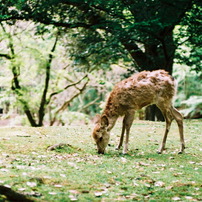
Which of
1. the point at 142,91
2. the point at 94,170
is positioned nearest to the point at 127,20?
the point at 142,91

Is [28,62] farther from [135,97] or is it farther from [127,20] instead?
[135,97]

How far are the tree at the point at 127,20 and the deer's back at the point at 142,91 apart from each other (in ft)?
8.31

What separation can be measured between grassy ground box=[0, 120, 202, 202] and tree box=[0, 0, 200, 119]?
3.93 m

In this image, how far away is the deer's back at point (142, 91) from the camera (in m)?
8.38

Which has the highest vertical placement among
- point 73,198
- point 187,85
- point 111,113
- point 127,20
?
point 127,20

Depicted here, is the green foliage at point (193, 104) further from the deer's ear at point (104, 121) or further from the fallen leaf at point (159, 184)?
the fallen leaf at point (159, 184)

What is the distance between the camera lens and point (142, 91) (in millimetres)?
8414

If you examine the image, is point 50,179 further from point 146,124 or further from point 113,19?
point 113,19

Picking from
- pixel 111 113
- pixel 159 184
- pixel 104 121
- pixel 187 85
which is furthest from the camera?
pixel 187 85

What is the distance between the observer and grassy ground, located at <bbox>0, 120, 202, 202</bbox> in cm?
479

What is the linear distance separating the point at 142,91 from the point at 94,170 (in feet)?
9.63

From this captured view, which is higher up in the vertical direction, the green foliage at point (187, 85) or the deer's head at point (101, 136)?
the green foliage at point (187, 85)

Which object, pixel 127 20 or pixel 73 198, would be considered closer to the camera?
pixel 73 198

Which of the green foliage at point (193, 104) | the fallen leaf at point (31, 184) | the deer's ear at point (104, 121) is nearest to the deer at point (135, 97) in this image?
the deer's ear at point (104, 121)
